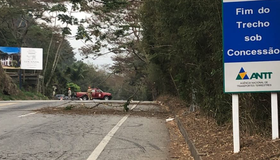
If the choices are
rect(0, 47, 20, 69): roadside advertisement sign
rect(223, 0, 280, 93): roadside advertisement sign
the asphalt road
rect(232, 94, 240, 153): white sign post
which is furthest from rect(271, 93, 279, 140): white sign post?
rect(0, 47, 20, 69): roadside advertisement sign

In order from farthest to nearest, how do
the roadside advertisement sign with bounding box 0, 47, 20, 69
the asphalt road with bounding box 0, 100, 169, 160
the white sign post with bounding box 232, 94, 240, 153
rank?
the roadside advertisement sign with bounding box 0, 47, 20, 69, the asphalt road with bounding box 0, 100, 169, 160, the white sign post with bounding box 232, 94, 240, 153

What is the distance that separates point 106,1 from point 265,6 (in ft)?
35.8

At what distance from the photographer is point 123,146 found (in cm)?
763

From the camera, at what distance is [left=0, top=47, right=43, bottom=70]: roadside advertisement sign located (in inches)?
1709

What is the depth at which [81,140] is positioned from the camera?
27.1 ft

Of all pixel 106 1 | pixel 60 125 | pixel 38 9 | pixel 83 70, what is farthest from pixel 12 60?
pixel 60 125

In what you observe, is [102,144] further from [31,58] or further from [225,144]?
[31,58]

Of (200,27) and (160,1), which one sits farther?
(160,1)

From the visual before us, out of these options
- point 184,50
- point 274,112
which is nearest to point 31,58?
point 184,50

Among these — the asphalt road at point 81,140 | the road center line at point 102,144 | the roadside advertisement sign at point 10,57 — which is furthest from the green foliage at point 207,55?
the roadside advertisement sign at point 10,57

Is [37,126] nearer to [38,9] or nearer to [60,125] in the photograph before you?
[60,125]

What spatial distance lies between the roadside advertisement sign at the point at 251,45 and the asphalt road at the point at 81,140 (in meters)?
2.38

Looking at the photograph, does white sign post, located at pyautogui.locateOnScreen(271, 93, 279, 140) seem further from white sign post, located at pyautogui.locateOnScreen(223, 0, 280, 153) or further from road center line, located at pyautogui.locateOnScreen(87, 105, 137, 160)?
road center line, located at pyautogui.locateOnScreen(87, 105, 137, 160)

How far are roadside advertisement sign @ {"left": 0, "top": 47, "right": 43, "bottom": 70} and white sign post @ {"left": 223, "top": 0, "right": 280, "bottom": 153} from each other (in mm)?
41259
